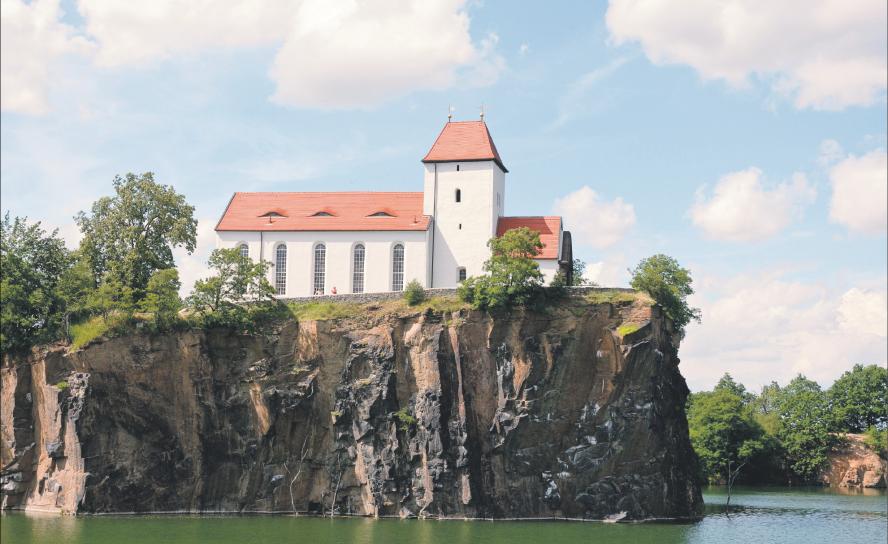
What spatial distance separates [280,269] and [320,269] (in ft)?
9.60

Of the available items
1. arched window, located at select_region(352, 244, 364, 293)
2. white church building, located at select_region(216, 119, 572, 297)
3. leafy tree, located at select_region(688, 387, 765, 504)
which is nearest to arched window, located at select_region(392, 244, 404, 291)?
white church building, located at select_region(216, 119, 572, 297)

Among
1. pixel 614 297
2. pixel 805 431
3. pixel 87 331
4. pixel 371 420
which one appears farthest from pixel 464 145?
pixel 805 431

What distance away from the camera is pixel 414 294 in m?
64.2

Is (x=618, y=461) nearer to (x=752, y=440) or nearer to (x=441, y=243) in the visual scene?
(x=441, y=243)

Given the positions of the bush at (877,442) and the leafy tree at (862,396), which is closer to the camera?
the bush at (877,442)

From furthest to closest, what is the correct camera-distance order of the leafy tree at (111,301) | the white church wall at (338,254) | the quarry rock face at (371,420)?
the white church wall at (338,254) < the leafy tree at (111,301) < the quarry rock face at (371,420)

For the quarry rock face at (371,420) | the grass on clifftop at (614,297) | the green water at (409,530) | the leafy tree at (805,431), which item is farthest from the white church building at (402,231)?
the leafy tree at (805,431)

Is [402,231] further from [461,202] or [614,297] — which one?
[614,297]

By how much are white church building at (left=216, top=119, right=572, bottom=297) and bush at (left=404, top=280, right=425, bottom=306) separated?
5826mm

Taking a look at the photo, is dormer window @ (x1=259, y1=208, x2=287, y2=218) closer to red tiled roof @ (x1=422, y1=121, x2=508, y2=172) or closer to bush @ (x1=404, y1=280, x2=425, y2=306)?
red tiled roof @ (x1=422, y1=121, x2=508, y2=172)

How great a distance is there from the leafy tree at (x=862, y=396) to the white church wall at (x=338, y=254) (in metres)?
55.8

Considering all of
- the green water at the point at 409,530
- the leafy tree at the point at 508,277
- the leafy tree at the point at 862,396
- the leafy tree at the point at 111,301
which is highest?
the leafy tree at the point at 508,277

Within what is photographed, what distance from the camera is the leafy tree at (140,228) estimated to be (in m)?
67.4

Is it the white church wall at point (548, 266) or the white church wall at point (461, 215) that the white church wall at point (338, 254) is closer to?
the white church wall at point (461, 215)
